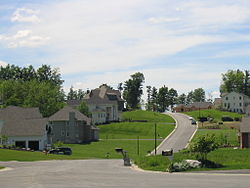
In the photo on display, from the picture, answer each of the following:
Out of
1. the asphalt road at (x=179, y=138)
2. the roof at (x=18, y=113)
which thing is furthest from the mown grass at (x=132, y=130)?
the roof at (x=18, y=113)

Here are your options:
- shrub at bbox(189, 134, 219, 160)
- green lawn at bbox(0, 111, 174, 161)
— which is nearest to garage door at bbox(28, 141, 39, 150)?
green lawn at bbox(0, 111, 174, 161)

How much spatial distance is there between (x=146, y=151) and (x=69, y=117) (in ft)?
98.5

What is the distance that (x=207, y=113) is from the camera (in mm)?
168250

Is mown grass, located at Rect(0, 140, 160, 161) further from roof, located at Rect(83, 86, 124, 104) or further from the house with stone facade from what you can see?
roof, located at Rect(83, 86, 124, 104)

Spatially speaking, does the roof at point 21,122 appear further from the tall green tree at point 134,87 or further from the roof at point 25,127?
the tall green tree at point 134,87

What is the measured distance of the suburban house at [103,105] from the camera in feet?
468

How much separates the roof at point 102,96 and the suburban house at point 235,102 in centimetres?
4321

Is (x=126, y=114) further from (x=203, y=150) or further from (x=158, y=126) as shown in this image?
(x=203, y=150)

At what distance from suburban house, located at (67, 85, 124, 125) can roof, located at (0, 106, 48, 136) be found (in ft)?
147

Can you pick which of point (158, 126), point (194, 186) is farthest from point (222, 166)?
point (158, 126)

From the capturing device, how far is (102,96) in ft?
512

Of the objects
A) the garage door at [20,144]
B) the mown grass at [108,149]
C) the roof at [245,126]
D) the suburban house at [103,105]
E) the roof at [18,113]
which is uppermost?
the suburban house at [103,105]

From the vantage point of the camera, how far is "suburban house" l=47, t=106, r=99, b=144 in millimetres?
107562

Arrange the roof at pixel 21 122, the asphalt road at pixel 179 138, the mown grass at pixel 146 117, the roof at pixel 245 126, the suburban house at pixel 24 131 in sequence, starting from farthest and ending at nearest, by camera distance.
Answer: the mown grass at pixel 146 117
the asphalt road at pixel 179 138
the roof at pixel 21 122
the suburban house at pixel 24 131
the roof at pixel 245 126
